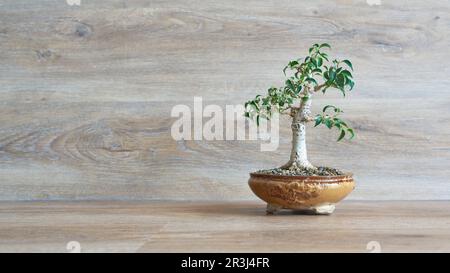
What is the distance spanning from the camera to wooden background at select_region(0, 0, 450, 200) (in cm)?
182

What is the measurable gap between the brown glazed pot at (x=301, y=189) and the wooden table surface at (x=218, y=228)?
0.04m

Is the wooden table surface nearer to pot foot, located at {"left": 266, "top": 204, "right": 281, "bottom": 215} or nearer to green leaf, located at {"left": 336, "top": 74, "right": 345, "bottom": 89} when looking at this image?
pot foot, located at {"left": 266, "top": 204, "right": 281, "bottom": 215}

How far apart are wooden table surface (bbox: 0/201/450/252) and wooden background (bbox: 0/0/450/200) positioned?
5.7 inches

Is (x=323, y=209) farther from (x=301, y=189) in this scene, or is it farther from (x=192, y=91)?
(x=192, y=91)

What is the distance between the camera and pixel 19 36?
188 cm

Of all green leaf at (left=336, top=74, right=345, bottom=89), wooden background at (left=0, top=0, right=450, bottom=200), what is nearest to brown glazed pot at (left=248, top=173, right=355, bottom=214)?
green leaf at (left=336, top=74, right=345, bottom=89)

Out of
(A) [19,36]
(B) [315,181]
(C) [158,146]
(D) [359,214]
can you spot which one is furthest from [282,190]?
(A) [19,36]

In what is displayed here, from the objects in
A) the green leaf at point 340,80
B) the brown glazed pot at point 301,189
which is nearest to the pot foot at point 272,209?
the brown glazed pot at point 301,189

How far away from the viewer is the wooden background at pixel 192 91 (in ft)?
5.97

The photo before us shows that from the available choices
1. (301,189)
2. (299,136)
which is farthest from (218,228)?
(299,136)

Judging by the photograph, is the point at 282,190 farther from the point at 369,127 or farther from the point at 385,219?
the point at 369,127

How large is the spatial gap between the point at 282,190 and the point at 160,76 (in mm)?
666

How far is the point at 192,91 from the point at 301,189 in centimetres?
62
